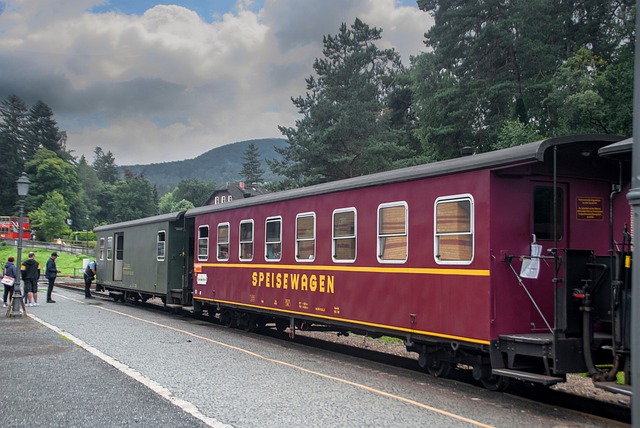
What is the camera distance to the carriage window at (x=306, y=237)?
12.1 m

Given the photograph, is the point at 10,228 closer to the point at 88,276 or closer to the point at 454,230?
the point at 88,276

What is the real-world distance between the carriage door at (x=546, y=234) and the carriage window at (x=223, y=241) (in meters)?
8.91

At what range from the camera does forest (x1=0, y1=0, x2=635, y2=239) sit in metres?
29.3

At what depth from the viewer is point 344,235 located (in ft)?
36.4

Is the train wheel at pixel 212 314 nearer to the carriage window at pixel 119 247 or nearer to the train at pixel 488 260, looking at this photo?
the train at pixel 488 260

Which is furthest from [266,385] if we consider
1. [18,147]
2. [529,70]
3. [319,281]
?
[18,147]

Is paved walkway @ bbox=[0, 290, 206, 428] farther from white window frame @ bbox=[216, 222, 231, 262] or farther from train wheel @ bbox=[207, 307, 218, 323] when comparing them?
train wheel @ bbox=[207, 307, 218, 323]

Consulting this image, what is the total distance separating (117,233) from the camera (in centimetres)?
2495

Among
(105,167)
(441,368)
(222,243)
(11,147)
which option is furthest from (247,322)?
(105,167)

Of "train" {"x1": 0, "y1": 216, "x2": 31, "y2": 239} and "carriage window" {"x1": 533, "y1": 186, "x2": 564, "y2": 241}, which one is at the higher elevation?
"train" {"x1": 0, "y1": 216, "x2": 31, "y2": 239}

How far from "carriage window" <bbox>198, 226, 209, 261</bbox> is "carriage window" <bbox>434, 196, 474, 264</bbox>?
9156mm

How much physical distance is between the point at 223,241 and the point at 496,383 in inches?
352

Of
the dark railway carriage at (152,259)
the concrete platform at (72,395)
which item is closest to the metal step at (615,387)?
the concrete platform at (72,395)

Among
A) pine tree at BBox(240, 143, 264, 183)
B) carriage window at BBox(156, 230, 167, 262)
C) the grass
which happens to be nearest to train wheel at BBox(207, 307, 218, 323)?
carriage window at BBox(156, 230, 167, 262)
